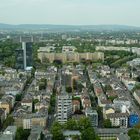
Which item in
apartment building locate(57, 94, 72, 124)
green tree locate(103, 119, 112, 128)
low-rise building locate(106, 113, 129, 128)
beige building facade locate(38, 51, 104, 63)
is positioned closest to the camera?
green tree locate(103, 119, 112, 128)

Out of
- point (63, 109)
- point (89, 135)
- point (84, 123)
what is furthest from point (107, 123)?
point (89, 135)

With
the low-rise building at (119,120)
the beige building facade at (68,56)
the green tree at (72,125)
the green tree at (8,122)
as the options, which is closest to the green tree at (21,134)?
the green tree at (72,125)

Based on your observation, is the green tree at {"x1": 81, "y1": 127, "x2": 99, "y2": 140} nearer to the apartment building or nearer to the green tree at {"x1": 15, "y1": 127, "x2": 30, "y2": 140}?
the green tree at {"x1": 15, "y1": 127, "x2": 30, "y2": 140}

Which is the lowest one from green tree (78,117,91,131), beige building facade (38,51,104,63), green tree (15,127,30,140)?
A: beige building facade (38,51,104,63)

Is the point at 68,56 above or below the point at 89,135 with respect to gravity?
below

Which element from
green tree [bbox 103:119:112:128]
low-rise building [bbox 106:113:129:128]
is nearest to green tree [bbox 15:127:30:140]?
green tree [bbox 103:119:112:128]

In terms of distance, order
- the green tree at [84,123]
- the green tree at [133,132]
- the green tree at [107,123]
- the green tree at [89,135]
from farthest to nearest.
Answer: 1. the green tree at [107,123]
2. the green tree at [84,123]
3. the green tree at [133,132]
4. the green tree at [89,135]

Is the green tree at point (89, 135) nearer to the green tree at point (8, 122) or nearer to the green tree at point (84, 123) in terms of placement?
the green tree at point (84, 123)

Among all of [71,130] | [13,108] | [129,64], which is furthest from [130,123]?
[129,64]

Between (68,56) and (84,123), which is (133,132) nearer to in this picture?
(84,123)

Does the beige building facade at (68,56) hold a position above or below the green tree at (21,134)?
below

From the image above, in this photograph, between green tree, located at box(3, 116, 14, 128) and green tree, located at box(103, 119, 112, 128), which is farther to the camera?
green tree, located at box(3, 116, 14, 128)

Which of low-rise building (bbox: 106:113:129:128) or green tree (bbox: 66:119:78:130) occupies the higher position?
green tree (bbox: 66:119:78:130)
